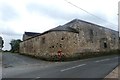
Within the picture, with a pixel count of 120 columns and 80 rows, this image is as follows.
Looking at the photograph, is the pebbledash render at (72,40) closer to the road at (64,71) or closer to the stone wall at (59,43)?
the stone wall at (59,43)

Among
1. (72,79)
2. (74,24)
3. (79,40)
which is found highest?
(74,24)

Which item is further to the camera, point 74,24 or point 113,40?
point 113,40

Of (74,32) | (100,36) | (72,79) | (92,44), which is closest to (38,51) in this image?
(74,32)

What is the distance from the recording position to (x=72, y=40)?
34.8m

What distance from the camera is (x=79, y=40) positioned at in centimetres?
3678

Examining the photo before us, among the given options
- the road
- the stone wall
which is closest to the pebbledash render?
the stone wall

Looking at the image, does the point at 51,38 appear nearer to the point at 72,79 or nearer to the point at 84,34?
the point at 84,34

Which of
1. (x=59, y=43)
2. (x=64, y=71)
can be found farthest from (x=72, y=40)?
(x=64, y=71)

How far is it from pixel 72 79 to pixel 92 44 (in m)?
29.0

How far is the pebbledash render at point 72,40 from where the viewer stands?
33.8 m

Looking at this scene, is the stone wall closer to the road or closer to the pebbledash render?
the pebbledash render

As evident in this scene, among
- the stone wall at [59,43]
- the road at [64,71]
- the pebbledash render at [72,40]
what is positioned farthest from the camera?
the pebbledash render at [72,40]

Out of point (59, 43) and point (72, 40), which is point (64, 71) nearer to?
point (59, 43)

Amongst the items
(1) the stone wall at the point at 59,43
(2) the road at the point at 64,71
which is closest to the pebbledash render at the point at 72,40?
(1) the stone wall at the point at 59,43
